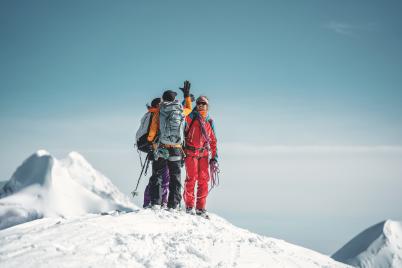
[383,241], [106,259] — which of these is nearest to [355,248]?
[383,241]

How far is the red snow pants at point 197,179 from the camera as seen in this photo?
397 inches

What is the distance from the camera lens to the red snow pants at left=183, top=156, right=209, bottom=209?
33.1ft

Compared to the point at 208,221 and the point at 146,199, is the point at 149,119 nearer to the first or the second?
the point at 146,199

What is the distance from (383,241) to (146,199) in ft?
254

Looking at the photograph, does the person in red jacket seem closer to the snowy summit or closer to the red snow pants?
the red snow pants

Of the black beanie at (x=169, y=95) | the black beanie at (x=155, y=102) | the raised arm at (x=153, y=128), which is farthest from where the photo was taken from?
the black beanie at (x=155, y=102)

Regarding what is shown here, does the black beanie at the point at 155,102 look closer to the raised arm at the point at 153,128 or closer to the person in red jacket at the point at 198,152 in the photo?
the raised arm at the point at 153,128

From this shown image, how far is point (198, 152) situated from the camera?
1012cm

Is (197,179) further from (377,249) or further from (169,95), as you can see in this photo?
(377,249)

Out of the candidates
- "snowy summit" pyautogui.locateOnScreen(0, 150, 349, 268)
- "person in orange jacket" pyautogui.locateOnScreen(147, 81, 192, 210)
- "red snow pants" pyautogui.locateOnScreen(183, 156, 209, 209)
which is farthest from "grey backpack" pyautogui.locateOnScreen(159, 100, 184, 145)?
"snowy summit" pyautogui.locateOnScreen(0, 150, 349, 268)

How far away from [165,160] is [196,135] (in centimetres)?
120

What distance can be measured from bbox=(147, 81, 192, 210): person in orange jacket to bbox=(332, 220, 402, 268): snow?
68.1 meters

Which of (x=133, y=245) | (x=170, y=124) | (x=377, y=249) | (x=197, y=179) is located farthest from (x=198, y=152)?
(x=377, y=249)

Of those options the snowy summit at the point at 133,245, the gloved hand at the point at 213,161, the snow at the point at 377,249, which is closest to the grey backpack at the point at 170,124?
the gloved hand at the point at 213,161
